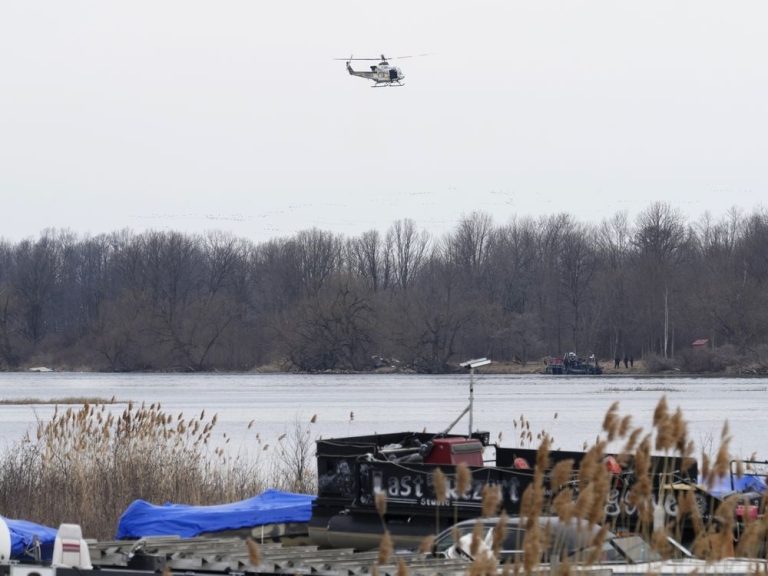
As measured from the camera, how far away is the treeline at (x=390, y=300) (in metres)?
101

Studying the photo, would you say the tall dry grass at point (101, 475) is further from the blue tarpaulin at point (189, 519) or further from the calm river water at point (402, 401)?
the calm river water at point (402, 401)

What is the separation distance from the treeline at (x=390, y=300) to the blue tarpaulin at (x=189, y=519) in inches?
3127

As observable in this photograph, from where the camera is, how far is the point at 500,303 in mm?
109812

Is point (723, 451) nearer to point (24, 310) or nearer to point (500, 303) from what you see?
point (500, 303)

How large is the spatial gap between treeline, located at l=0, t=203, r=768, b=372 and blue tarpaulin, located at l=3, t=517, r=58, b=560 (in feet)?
271

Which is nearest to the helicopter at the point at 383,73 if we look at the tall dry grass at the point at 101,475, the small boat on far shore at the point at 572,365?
the tall dry grass at the point at 101,475

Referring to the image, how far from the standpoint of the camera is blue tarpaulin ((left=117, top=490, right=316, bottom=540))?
14930mm

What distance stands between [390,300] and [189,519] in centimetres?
9002

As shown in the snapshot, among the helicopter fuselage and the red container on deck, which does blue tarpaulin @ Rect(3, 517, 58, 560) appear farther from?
the helicopter fuselage


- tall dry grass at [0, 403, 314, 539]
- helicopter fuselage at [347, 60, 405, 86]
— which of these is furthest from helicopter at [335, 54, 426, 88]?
tall dry grass at [0, 403, 314, 539]

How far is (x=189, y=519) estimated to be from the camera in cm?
1516

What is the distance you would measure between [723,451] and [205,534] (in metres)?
10.7

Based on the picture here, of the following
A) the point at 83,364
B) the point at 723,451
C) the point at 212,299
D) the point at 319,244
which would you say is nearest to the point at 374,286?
the point at 319,244

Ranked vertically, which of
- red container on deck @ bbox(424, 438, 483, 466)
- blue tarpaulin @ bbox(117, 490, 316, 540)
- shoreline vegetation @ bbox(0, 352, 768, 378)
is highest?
shoreline vegetation @ bbox(0, 352, 768, 378)
